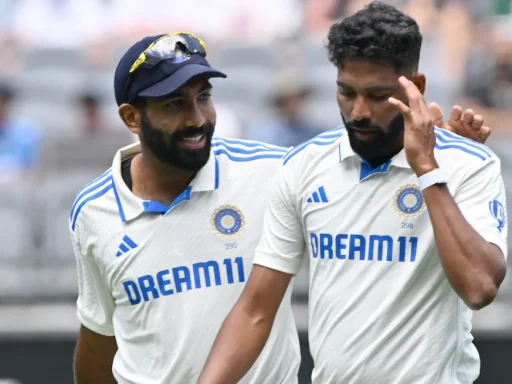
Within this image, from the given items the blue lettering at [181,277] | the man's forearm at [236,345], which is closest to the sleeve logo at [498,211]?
the man's forearm at [236,345]

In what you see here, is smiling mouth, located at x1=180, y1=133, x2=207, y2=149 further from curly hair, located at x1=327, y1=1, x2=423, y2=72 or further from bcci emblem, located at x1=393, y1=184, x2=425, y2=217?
bcci emblem, located at x1=393, y1=184, x2=425, y2=217

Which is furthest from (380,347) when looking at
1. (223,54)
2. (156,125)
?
(223,54)

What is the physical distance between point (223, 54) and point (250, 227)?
5793 millimetres

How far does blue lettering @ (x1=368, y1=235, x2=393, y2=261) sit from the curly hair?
47 cm

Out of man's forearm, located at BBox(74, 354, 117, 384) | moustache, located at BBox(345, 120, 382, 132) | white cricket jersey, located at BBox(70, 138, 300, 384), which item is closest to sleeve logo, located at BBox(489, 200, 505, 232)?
moustache, located at BBox(345, 120, 382, 132)

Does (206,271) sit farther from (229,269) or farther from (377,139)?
(377,139)

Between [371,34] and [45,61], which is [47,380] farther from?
[371,34]

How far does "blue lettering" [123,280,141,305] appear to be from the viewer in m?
3.54

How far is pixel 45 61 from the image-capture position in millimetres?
9320

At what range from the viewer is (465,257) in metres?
2.67

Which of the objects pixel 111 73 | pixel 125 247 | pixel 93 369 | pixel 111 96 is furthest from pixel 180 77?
pixel 111 73

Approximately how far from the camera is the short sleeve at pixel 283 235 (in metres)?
3.13

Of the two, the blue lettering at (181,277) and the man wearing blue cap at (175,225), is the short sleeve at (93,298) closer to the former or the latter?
the man wearing blue cap at (175,225)

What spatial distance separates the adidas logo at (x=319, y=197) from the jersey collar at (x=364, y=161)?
11 cm
